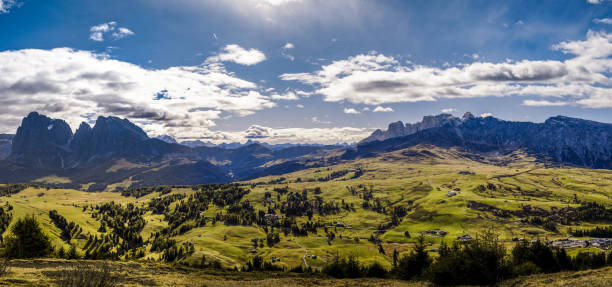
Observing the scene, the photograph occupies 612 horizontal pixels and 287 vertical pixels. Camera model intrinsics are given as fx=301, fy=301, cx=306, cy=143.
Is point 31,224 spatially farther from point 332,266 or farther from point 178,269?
point 332,266

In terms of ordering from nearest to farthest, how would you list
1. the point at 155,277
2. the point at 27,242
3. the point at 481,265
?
the point at 481,265 → the point at 155,277 → the point at 27,242

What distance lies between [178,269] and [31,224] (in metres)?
68.3

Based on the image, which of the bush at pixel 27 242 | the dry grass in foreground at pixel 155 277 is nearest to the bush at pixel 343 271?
the dry grass in foreground at pixel 155 277

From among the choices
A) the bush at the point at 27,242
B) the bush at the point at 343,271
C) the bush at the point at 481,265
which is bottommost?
the bush at the point at 343,271

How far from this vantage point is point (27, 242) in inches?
4119

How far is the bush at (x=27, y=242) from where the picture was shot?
10244cm

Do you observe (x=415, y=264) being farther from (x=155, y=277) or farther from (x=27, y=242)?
(x=27, y=242)

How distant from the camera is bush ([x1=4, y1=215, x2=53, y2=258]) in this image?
102438mm

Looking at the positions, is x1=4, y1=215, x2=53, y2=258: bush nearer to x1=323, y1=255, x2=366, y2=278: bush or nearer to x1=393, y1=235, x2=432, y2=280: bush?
x1=323, y1=255, x2=366, y2=278: bush

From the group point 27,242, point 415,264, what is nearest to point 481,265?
point 415,264

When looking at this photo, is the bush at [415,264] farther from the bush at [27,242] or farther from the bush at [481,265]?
the bush at [27,242]

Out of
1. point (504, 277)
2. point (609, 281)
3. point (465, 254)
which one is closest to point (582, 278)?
point (609, 281)

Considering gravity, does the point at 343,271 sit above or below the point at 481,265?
below

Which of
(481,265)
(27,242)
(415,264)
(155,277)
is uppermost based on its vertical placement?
(481,265)
